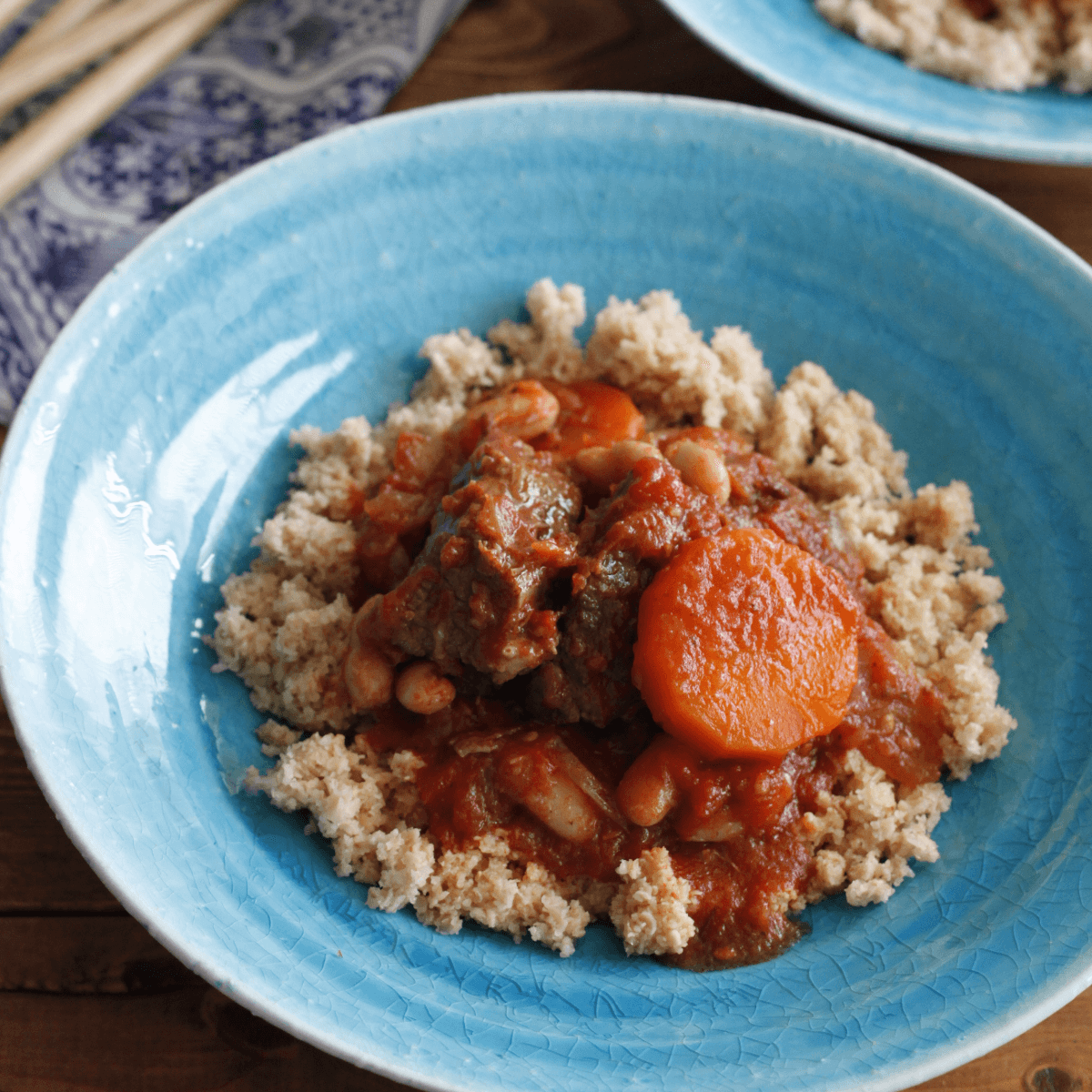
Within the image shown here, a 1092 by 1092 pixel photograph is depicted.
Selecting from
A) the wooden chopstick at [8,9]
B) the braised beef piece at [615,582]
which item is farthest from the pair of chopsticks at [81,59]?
the braised beef piece at [615,582]

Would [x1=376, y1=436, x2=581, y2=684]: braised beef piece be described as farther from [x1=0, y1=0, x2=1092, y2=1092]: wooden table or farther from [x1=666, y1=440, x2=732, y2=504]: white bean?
[x1=0, y1=0, x2=1092, y2=1092]: wooden table

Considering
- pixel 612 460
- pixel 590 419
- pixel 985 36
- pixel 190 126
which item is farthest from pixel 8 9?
pixel 985 36

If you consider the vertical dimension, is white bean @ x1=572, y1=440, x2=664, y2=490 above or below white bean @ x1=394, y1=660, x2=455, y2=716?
above

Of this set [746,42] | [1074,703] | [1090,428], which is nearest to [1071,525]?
[1090,428]

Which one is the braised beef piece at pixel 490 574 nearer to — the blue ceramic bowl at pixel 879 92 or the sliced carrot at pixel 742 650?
the sliced carrot at pixel 742 650

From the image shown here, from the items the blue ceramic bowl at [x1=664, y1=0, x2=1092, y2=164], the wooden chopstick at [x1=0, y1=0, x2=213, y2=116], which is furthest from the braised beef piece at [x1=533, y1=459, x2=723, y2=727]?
the wooden chopstick at [x1=0, y1=0, x2=213, y2=116]

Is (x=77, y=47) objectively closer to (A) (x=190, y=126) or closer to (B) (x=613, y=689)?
(A) (x=190, y=126)

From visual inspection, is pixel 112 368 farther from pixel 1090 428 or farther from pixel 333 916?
pixel 1090 428
